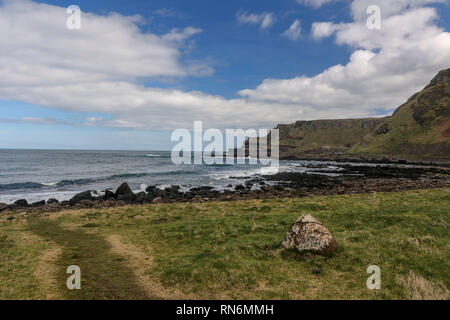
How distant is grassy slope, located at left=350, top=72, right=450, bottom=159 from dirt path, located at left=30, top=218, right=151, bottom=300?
448ft

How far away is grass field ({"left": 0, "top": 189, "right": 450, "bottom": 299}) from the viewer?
28.4 ft

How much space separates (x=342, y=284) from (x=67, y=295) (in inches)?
366

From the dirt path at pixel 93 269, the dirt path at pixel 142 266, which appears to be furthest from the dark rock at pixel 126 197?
the dirt path at pixel 142 266

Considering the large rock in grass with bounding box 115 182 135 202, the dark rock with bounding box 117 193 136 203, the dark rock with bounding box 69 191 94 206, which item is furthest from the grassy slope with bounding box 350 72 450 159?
the dark rock with bounding box 69 191 94 206

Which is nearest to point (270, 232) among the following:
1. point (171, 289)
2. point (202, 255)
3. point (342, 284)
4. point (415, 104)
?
point (202, 255)

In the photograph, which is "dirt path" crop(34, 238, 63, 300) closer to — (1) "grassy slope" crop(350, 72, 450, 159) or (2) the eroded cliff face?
(2) the eroded cliff face

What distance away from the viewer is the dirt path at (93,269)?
880cm

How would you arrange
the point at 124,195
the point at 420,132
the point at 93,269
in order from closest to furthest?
the point at 93,269, the point at 124,195, the point at 420,132

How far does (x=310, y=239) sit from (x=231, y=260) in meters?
3.60

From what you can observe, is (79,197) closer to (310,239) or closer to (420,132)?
(310,239)

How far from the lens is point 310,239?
11391mm

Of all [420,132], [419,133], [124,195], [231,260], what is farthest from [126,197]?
[420,132]

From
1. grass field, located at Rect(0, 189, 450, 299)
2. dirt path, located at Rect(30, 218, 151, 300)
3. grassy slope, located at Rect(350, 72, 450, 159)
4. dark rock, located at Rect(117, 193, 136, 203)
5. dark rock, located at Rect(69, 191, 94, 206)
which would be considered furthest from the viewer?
grassy slope, located at Rect(350, 72, 450, 159)
